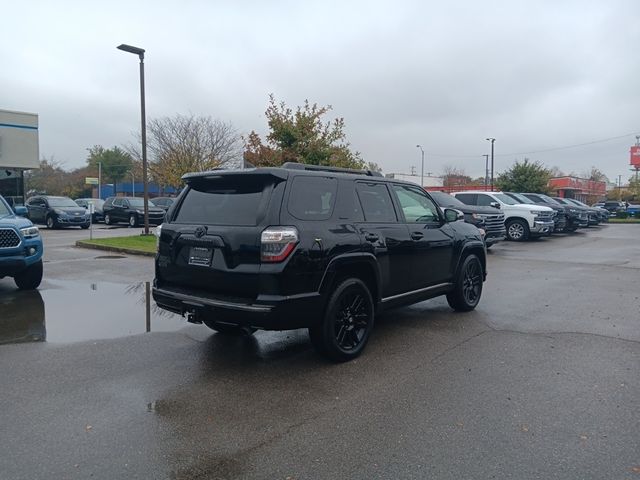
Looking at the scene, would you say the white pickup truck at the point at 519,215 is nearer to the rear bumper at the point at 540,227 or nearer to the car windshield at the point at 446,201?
the rear bumper at the point at 540,227

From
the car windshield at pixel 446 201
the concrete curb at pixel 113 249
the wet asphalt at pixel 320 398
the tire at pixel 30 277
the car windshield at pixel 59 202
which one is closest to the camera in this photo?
the wet asphalt at pixel 320 398

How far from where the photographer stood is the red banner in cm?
6250

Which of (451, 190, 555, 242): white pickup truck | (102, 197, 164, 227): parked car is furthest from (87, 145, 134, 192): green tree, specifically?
(451, 190, 555, 242): white pickup truck

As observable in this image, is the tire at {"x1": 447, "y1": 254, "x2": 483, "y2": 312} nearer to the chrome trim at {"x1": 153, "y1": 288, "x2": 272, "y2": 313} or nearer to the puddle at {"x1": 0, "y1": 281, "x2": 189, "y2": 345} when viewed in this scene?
the chrome trim at {"x1": 153, "y1": 288, "x2": 272, "y2": 313}

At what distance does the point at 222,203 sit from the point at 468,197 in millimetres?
14535

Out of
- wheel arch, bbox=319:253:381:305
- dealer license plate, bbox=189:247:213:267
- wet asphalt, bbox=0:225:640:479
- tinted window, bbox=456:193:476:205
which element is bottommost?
wet asphalt, bbox=0:225:640:479

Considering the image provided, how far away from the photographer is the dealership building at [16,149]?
16109 millimetres

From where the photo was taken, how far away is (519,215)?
61.9ft

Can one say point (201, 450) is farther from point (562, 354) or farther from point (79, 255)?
point (79, 255)

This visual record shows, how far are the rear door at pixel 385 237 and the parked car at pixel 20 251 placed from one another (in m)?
5.75

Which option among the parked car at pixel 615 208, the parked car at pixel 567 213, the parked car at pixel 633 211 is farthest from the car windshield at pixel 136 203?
the parked car at pixel 615 208

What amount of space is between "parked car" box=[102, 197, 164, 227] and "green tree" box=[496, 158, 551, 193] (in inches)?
1221

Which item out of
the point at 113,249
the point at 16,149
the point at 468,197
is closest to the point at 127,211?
the point at 16,149

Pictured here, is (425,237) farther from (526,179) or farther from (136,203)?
(526,179)
